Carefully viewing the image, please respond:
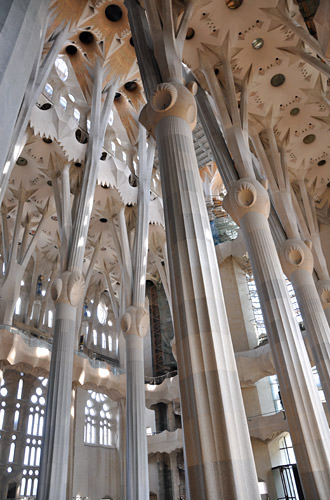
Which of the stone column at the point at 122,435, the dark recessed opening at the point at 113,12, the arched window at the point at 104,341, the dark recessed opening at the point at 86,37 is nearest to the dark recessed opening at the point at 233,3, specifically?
the dark recessed opening at the point at 113,12

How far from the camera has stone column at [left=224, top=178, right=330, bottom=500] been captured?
6673 mm

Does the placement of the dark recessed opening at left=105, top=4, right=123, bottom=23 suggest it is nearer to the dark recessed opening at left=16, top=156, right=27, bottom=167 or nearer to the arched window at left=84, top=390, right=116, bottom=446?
the dark recessed opening at left=16, top=156, right=27, bottom=167

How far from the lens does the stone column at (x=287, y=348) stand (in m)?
6.67

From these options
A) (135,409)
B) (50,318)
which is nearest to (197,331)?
(135,409)

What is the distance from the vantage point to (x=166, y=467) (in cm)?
2023

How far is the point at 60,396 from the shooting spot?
10.8 meters

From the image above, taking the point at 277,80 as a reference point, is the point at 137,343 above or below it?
below

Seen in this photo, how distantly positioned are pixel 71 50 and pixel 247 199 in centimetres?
1264

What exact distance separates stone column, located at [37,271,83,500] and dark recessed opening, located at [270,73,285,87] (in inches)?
340

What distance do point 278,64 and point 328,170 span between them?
5.09 m

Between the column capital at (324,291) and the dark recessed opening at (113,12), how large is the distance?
12735mm

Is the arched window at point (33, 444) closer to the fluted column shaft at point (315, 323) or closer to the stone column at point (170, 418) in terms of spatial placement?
the stone column at point (170, 418)

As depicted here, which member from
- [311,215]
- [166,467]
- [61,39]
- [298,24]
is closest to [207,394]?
[298,24]

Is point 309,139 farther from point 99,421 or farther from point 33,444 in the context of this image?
point 99,421
